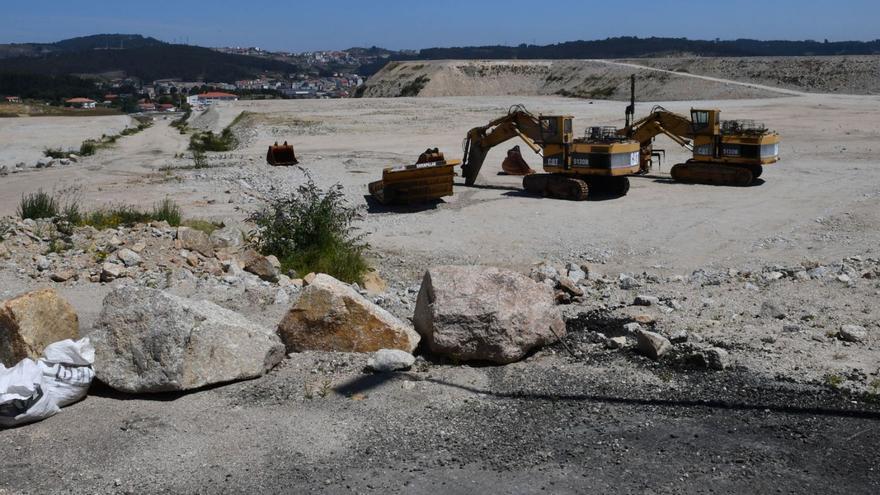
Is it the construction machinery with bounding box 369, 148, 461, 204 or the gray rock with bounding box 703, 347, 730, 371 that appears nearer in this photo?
the gray rock with bounding box 703, 347, 730, 371

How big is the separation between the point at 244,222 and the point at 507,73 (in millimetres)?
88562

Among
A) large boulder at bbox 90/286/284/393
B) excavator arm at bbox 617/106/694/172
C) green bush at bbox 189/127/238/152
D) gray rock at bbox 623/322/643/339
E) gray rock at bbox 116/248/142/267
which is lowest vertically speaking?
green bush at bbox 189/127/238/152

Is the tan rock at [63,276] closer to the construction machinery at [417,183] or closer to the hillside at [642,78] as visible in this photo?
the construction machinery at [417,183]

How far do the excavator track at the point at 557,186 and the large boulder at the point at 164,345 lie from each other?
15.0 m

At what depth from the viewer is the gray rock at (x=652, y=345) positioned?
804 cm

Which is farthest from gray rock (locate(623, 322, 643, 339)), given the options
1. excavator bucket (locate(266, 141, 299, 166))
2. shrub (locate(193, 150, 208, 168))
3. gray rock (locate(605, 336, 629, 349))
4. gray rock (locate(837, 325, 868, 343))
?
shrub (locate(193, 150, 208, 168))

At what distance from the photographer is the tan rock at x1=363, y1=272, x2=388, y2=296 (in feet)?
42.6

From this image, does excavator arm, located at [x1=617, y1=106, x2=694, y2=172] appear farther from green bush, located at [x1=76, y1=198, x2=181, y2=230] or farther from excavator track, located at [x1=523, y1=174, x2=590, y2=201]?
green bush, located at [x1=76, y1=198, x2=181, y2=230]

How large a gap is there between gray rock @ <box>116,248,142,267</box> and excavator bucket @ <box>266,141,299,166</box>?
1799 cm

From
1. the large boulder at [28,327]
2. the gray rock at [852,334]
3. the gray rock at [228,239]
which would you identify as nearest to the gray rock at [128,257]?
the gray rock at [228,239]

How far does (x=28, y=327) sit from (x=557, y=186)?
1571 cm

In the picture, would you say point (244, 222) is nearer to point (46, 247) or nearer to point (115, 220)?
point (115, 220)

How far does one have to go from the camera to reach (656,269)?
15469 mm

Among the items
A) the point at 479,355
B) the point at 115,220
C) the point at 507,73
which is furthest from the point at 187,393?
the point at 507,73
